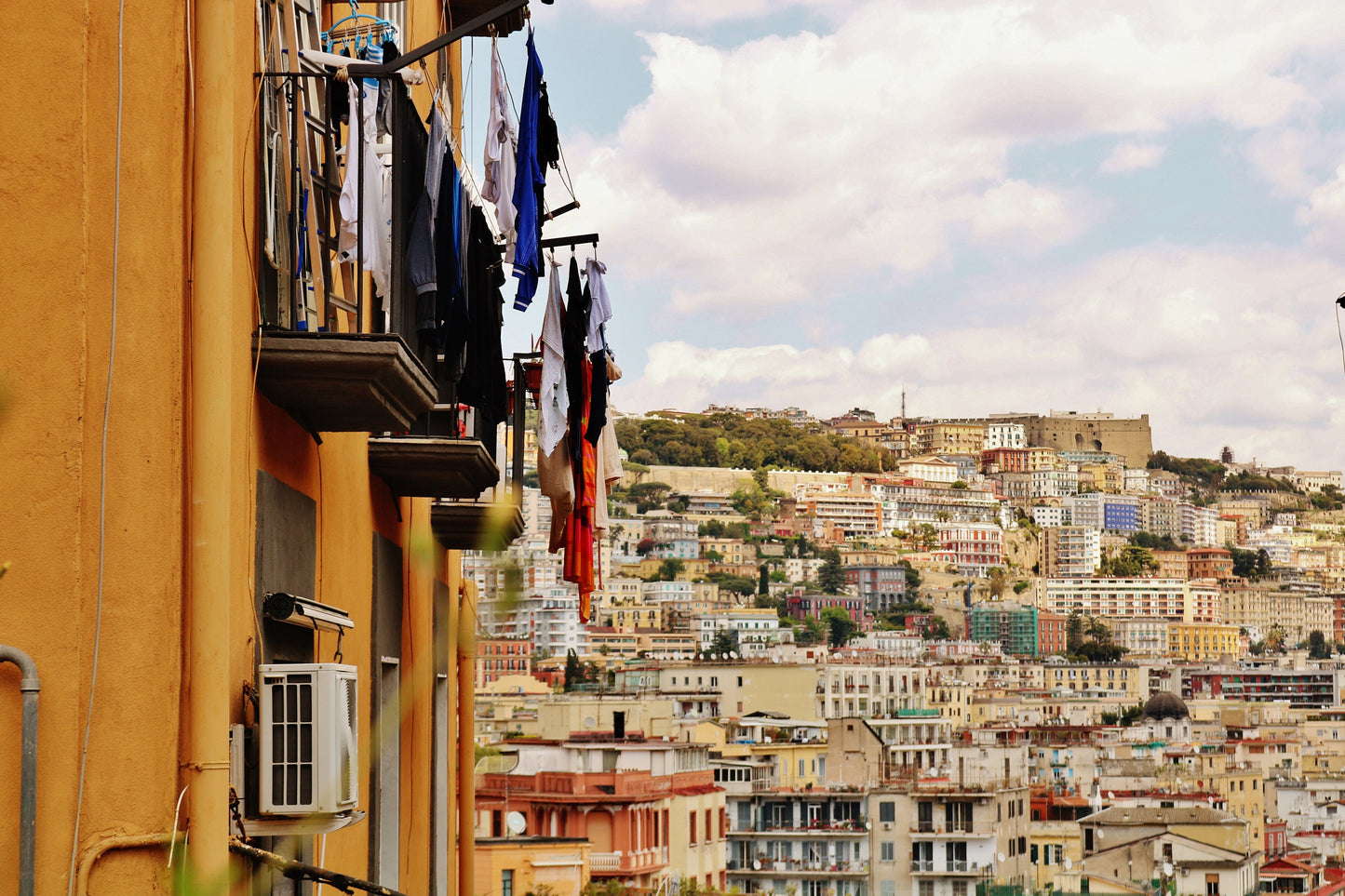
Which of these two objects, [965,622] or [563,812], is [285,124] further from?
[965,622]

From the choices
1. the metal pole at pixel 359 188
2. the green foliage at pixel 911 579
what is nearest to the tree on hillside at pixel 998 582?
the green foliage at pixel 911 579

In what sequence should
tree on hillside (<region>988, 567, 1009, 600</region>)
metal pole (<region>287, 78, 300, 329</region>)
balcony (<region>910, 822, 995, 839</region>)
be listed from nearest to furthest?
metal pole (<region>287, 78, 300, 329</region>), balcony (<region>910, 822, 995, 839</region>), tree on hillside (<region>988, 567, 1009, 600</region>)

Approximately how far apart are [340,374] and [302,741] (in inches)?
31.0

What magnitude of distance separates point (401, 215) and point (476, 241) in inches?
52.1

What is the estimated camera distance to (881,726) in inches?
2675

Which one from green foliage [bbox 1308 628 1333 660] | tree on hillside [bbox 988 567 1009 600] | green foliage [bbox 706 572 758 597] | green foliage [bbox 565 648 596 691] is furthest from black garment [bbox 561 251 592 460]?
green foliage [bbox 1308 628 1333 660]

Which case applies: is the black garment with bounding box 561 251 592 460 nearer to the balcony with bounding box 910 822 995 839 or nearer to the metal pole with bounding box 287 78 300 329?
the metal pole with bounding box 287 78 300 329

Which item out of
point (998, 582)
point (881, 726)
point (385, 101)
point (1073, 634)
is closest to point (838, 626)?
point (1073, 634)

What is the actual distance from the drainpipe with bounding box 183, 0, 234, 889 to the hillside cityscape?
338 centimetres

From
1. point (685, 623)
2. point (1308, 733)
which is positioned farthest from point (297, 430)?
point (685, 623)

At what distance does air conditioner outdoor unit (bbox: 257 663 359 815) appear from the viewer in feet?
12.8

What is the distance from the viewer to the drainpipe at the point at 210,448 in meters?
3.57

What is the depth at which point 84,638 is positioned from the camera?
11.4 feet

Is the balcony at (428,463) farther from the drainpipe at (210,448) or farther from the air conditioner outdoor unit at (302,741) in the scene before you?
the drainpipe at (210,448)
